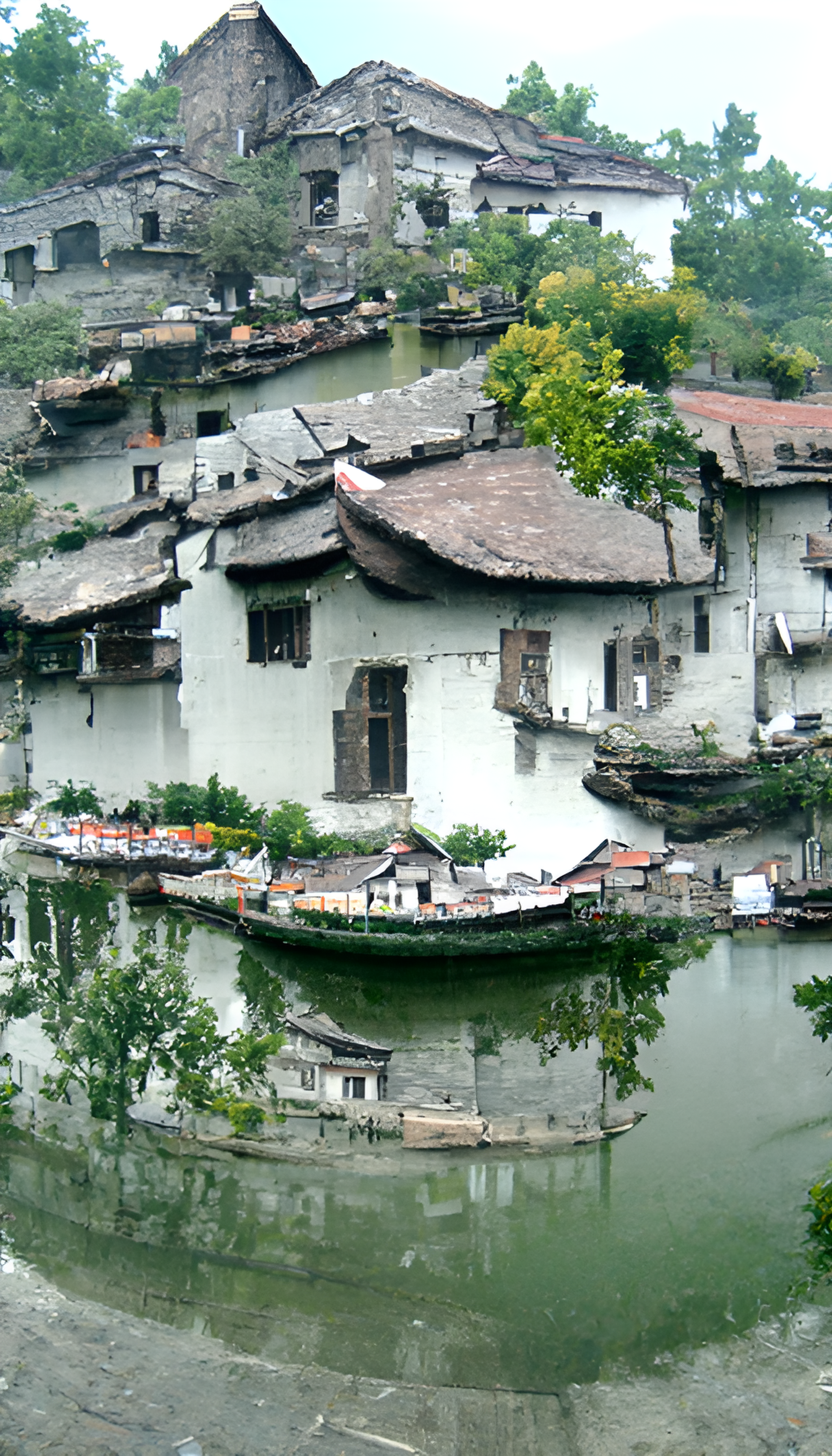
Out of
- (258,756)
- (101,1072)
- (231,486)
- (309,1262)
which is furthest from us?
(231,486)

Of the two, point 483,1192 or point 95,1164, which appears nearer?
point 483,1192

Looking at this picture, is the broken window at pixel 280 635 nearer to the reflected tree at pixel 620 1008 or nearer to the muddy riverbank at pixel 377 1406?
the reflected tree at pixel 620 1008

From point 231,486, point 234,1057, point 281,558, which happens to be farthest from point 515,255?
point 234,1057

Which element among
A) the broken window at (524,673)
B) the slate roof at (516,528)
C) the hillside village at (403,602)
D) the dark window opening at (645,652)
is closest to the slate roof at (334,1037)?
the hillside village at (403,602)

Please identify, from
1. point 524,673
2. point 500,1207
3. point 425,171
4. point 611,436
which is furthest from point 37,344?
point 500,1207

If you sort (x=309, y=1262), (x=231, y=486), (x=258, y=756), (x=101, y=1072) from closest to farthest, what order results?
(x=309, y=1262)
(x=101, y=1072)
(x=258, y=756)
(x=231, y=486)

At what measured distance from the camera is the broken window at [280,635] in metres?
18.5

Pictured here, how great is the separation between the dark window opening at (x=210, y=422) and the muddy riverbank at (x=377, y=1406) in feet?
43.1

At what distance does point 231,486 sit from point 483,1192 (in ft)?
33.0

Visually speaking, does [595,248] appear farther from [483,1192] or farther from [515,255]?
[483,1192]

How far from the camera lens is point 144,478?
23547 mm

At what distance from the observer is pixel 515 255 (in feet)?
90.3

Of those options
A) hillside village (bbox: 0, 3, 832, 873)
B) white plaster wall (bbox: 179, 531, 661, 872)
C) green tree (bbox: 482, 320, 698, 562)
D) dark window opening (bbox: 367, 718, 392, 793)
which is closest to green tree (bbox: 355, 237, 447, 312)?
hillside village (bbox: 0, 3, 832, 873)

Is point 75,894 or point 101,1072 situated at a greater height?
point 75,894
